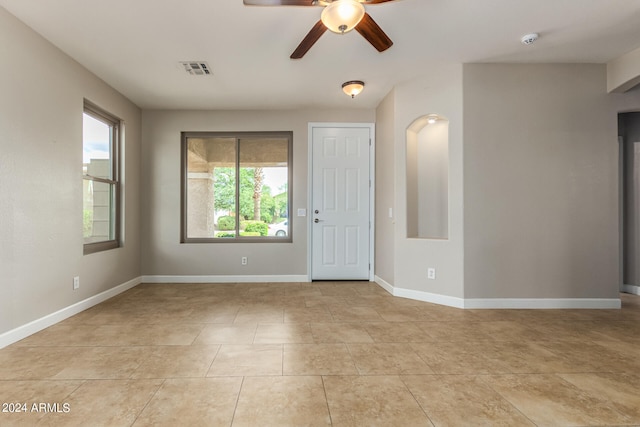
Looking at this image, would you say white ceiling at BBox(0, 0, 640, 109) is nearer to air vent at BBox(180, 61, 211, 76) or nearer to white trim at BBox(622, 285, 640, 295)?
air vent at BBox(180, 61, 211, 76)

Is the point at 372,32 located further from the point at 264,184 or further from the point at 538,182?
the point at 264,184

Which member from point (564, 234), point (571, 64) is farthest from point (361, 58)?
point (564, 234)

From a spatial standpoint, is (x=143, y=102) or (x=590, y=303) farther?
(x=143, y=102)

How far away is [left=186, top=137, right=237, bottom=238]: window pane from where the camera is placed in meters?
5.00

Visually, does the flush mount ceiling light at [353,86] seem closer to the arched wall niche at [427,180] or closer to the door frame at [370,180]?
the arched wall niche at [427,180]

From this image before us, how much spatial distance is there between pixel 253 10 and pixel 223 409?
2751 millimetres

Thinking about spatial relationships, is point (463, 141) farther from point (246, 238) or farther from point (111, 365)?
point (111, 365)

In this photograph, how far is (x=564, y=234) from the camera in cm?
352

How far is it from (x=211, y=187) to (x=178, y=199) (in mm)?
513

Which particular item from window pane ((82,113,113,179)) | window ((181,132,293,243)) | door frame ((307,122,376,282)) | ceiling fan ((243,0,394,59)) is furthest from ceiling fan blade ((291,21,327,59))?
window pane ((82,113,113,179))

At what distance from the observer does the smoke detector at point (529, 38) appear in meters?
2.90

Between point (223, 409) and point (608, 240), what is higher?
point (608, 240)

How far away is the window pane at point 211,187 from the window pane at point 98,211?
1.05 meters

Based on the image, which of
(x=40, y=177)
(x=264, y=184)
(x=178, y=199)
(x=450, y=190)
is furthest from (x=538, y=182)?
(x=40, y=177)
